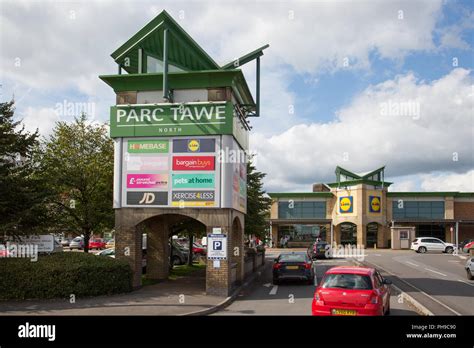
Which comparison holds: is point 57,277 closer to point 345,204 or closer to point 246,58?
point 246,58

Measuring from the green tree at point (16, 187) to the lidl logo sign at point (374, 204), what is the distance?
4475 cm

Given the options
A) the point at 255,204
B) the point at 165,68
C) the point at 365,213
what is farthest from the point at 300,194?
the point at 165,68

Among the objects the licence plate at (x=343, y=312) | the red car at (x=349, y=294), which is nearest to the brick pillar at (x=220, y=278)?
the red car at (x=349, y=294)

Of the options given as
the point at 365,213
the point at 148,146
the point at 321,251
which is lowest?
the point at 321,251

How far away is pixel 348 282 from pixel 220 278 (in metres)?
6.43

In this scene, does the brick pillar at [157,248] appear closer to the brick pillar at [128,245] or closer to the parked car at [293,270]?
the brick pillar at [128,245]

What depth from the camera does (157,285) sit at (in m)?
19.1

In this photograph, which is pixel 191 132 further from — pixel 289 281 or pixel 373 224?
pixel 373 224

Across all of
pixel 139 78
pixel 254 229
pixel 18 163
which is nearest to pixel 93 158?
pixel 18 163

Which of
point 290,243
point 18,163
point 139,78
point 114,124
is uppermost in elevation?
point 139,78

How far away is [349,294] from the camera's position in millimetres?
11023

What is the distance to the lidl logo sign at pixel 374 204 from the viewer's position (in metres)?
57.2

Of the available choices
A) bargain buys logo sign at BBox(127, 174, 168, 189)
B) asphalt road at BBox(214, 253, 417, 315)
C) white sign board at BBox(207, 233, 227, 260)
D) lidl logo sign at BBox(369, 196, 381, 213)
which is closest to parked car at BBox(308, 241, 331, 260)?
asphalt road at BBox(214, 253, 417, 315)
